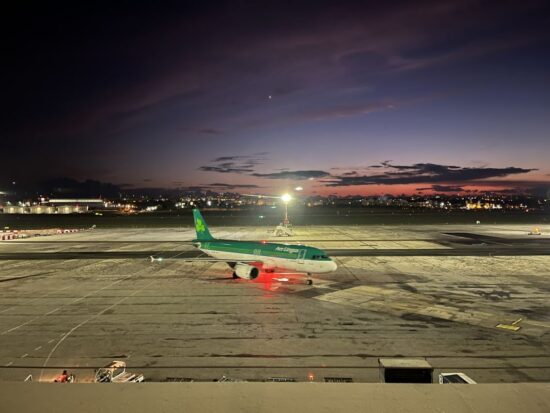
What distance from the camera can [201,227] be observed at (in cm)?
4234

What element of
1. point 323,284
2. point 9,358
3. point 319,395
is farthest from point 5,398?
point 323,284

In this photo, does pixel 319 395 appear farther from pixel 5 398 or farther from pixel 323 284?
pixel 323 284

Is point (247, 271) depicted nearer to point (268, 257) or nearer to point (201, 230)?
point (268, 257)

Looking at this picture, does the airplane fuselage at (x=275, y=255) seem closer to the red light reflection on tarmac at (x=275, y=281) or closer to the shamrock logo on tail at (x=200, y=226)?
the red light reflection on tarmac at (x=275, y=281)

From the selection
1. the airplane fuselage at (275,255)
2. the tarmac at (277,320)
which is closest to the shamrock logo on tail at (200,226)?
the airplane fuselage at (275,255)

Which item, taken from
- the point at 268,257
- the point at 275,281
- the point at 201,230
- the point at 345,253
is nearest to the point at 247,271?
the point at 268,257

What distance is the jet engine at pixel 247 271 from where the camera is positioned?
3421 cm

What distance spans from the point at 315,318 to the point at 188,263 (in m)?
26.4

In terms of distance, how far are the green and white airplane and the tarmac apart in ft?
5.25

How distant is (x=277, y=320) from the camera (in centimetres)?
2453

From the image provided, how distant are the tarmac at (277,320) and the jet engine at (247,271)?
128 cm

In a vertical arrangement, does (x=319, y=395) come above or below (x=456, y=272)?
above

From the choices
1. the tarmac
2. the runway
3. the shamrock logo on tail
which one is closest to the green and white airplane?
the tarmac

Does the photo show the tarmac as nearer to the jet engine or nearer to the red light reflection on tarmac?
the red light reflection on tarmac
